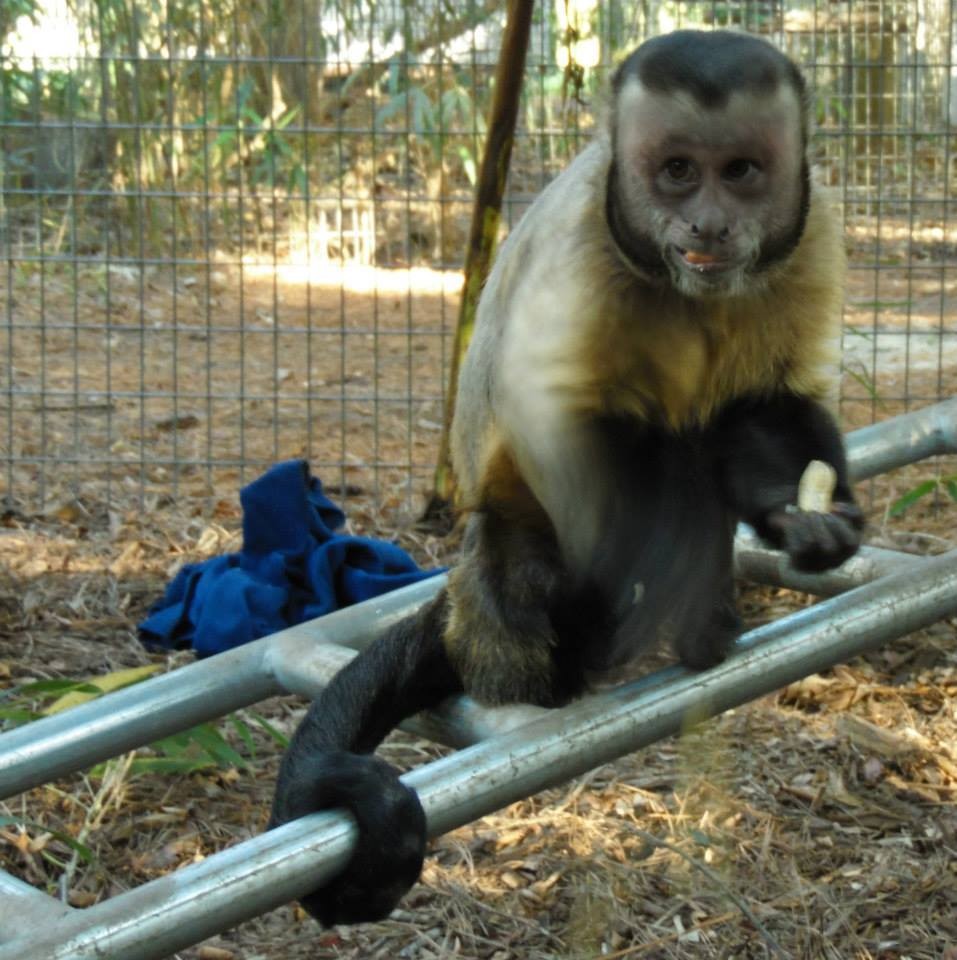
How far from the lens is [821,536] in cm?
240

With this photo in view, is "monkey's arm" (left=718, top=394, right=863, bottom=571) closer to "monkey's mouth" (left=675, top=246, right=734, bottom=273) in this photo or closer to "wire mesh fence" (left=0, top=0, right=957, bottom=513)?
"monkey's mouth" (left=675, top=246, right=734, bottom=273)

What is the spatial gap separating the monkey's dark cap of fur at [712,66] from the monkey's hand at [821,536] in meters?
0.69

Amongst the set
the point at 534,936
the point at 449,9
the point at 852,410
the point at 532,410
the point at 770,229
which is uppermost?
the point at 449,9

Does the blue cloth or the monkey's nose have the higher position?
the monkey's nose

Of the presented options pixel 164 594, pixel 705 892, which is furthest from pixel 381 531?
pixel 705 892

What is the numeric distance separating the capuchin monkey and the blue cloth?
1819mm

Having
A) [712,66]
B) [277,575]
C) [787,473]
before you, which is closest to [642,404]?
[787,473]

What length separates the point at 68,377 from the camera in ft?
24.4

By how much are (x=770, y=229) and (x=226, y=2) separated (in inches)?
203

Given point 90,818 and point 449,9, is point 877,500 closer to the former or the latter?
point 449,9

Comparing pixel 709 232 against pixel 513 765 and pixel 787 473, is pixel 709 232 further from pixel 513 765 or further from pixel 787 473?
pixel 513 765

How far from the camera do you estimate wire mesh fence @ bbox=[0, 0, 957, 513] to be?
20.4 feet

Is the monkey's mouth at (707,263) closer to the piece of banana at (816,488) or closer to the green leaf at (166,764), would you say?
the piece of banana at (816,488)

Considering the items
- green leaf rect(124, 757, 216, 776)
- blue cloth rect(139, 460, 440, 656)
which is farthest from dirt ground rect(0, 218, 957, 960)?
blue cloth rect(139, 460, 440, 656)
